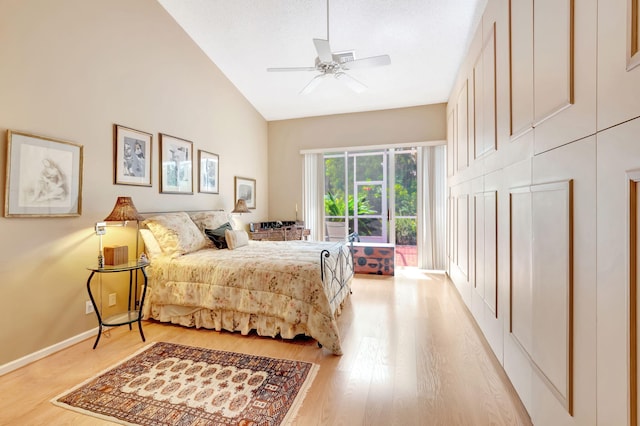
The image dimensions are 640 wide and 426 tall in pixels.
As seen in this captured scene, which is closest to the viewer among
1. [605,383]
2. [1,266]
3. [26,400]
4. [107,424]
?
[605,383]

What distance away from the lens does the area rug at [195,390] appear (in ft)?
5.50

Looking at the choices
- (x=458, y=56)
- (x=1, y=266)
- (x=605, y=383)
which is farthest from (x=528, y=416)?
(x=458, y=56)

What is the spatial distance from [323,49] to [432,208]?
359 centimetres

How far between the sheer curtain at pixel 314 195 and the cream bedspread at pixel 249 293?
2.76 m

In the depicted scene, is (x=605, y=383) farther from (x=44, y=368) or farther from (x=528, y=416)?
(x=44, y=368)

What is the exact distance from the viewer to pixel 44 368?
7.27ft

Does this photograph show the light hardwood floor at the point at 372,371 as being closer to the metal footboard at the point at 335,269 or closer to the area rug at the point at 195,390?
the area rug at the point at 195,390

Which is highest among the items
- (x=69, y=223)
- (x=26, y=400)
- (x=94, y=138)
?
(x=94, y=138)

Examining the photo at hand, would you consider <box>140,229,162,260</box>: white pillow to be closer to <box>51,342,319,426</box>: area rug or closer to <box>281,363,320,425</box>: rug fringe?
<box>51,342,319,426</box>: area rug

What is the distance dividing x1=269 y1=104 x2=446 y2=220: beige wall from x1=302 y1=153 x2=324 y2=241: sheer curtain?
14 cm

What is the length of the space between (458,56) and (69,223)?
4.88 meters

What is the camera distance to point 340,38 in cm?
368

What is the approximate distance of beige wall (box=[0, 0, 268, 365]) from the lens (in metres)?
2.20

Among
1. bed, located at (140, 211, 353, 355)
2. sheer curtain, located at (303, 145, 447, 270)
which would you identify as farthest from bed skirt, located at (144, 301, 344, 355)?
sheer curtain, located at (303, 145, 447, 270)
